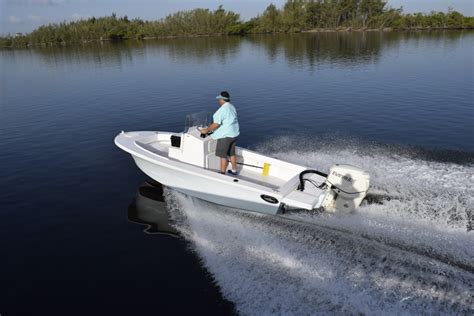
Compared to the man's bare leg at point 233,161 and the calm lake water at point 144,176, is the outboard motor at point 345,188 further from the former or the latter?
the man's bare leg at point 233,161

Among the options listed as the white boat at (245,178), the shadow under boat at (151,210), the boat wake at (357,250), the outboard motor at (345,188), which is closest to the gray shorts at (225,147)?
the white boat at (245,178)

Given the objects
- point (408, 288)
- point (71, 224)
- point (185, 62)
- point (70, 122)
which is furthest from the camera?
point (185, 62)

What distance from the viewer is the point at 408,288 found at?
484cm

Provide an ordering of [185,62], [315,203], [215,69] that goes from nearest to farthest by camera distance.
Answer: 1. [315,203]
2. [215,69]
3. [185,62]

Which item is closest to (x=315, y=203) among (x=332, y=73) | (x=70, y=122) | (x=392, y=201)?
(x=392, y=201)

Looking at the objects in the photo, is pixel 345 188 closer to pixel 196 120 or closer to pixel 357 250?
pixel 357 250

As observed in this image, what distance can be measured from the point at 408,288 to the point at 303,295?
142cm

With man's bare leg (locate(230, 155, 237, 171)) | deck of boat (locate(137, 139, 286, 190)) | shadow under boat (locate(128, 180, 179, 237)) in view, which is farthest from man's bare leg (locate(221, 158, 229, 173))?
shadow under boat (locate(128, 180, 179, 237))

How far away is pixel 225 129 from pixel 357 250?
340 cm

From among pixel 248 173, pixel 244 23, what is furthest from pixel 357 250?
pixel 244 23

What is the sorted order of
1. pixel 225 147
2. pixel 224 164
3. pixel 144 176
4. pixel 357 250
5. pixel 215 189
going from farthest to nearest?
pixel 144 176 < pixel 224 164 < pixel 225 147 < pixel 215 189 < pixel 357 250

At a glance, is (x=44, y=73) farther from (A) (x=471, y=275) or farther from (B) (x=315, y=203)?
(A) (x=471, y=275)

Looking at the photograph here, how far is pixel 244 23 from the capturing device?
2901 inches

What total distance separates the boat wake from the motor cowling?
232mm
